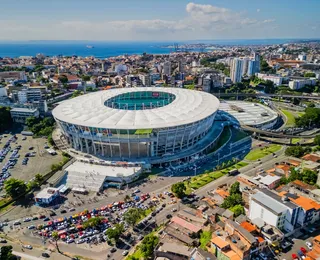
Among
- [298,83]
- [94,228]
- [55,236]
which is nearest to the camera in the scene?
[55,236]

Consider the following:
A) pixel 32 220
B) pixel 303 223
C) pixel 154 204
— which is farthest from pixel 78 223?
pixel 303 223

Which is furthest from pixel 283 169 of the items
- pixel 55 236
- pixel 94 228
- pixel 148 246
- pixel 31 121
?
pixel 31 121

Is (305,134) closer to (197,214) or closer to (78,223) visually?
(197,214)

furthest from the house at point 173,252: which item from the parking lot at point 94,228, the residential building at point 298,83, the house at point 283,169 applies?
the residential building at point 298,83

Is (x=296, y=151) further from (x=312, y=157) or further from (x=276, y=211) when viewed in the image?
(x=276, y=211)

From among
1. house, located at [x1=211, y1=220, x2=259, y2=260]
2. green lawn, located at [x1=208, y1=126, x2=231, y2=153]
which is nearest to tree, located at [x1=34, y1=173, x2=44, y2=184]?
house, located at [x1=211, y1=220, x2=259, y2=260]
